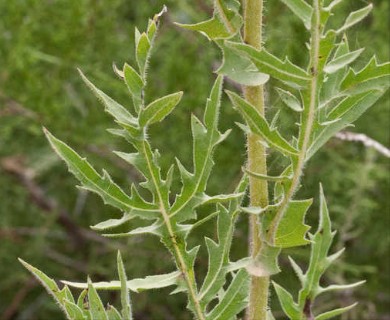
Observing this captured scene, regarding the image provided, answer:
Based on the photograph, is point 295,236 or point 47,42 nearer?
point 295,236

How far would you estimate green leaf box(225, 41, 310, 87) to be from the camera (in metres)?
0.68

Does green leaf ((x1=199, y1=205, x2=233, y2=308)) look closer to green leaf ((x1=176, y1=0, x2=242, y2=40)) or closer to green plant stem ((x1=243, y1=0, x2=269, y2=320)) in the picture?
green plant stem ((x1=243, y1=0, x2=269, y2=320))

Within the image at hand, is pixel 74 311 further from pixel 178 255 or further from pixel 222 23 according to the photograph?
pixel 222 23

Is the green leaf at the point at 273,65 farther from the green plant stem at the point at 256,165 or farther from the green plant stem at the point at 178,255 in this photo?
the green plant stem at the point at 178,255

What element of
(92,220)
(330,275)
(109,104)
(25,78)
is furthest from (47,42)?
(109,104)

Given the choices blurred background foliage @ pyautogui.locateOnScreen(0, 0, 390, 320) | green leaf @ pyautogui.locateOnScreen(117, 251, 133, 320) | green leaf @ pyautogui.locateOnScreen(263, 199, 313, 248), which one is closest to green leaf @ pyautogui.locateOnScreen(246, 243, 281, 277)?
green leaf @ pyautogui.locateOnScreen(263, 199, 313, 248)

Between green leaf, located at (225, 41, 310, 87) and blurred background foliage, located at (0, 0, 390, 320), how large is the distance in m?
1.27

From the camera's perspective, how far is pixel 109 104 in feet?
2.53

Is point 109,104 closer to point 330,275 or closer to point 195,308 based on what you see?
point 195,308

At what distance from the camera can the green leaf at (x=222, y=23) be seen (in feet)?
2.39

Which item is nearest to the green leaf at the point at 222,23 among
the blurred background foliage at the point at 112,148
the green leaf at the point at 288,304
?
the green leaf at the point at 288,304

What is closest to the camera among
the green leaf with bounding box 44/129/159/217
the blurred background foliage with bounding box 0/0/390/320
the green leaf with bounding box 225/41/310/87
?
the green leaf with bounding box 225/41/310/87

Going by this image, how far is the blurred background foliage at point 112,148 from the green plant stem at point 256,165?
1224 mm

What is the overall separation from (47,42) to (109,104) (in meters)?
1.58
